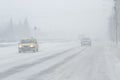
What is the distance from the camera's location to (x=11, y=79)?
1324cm

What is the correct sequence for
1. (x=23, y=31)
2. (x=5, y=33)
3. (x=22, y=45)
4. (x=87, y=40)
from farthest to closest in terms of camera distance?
(x=23, y=31)
(x=5, y=33)
(x=87, y=40)
(x=22, y=45)

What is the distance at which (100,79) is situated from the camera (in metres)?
13.4

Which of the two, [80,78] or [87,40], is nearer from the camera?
[80,78]

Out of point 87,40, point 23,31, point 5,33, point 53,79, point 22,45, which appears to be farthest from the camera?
point 23,31

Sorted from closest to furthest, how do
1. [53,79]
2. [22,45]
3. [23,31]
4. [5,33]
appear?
[53,79], [22,45], [5,33], [23,31]

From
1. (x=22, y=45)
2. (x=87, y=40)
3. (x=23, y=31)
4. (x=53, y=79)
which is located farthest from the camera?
(x=23, y=31)

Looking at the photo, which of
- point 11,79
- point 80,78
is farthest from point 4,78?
point 80,78

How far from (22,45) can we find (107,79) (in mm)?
28647

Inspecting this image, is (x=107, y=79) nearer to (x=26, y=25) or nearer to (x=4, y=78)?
(x=4, y=78)

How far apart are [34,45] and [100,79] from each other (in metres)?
28.9

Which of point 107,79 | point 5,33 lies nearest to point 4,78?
point 107,79

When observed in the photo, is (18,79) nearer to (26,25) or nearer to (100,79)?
(100,79)

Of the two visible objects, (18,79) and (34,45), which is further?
(34,45)

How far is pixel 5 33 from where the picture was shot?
164 meters
